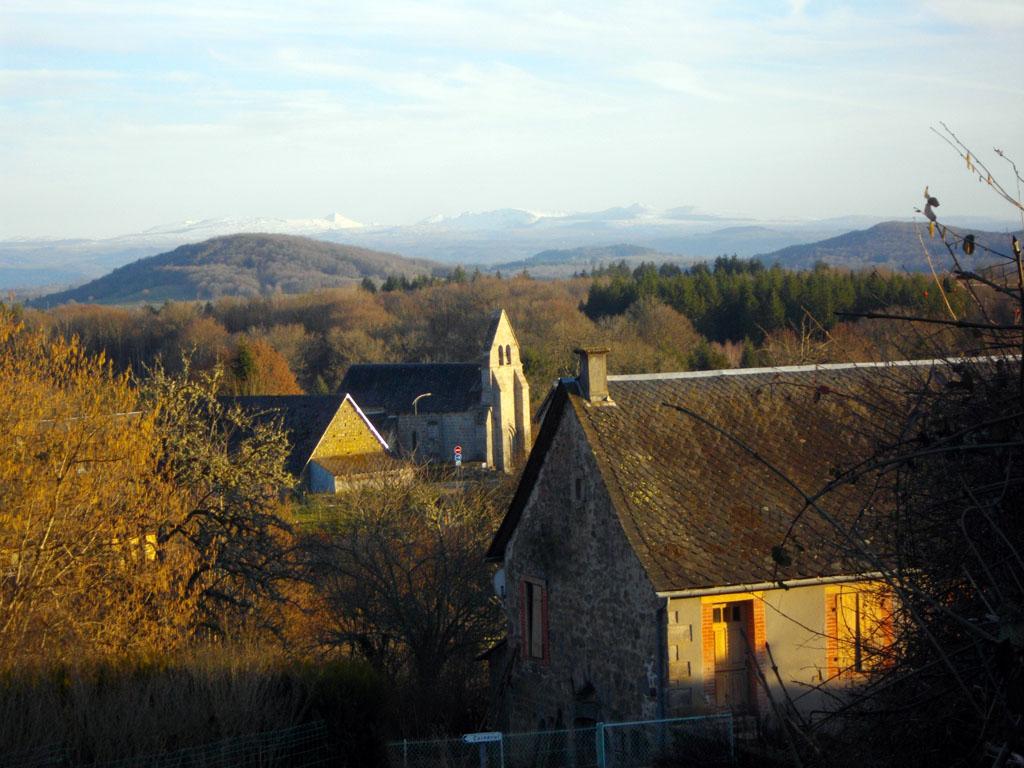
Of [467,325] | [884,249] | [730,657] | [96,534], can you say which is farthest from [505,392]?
[96,534]

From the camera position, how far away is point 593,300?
98.8 meters

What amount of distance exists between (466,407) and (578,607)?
52794mm

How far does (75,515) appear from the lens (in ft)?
48.7

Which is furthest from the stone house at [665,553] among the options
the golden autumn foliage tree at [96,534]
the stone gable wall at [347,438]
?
the stone gable wall at [347,438]

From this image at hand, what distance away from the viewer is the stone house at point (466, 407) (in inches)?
2707

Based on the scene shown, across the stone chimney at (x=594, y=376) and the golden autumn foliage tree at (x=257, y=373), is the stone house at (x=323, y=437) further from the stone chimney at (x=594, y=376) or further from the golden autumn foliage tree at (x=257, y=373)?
the stone chimney at (x=594, y=376)

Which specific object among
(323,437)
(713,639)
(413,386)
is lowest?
(323,437)

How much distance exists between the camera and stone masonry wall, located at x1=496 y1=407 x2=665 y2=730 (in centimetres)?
1531

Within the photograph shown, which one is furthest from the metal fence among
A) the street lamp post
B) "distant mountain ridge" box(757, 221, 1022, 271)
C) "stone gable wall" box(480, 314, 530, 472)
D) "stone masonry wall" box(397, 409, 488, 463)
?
"stone masonry wall" box(397, 409, 488, 463)

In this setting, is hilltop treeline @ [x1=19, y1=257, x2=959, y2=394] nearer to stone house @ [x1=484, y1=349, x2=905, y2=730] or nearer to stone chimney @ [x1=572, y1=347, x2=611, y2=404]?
stone house @ [x1=484, y1=349, x2=905, y2=730]

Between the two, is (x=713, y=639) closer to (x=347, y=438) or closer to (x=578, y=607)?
(x=578, y=607)

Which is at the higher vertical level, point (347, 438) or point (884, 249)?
point (884, 249)

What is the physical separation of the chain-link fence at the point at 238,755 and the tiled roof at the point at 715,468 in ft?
15.8

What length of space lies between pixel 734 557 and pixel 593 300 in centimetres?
8420
